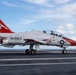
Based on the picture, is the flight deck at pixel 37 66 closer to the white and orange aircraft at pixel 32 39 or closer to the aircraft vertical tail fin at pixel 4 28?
the white and orange aircraft at pixel 32 39

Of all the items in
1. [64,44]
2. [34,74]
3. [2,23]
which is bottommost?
[34,74]

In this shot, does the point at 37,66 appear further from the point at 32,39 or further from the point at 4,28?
the point at 4,28

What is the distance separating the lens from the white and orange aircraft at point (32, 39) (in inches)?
1316

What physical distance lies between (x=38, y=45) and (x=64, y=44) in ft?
15.2

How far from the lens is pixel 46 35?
115 feet

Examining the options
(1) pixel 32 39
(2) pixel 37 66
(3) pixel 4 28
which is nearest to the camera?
(2) pixel 37 66

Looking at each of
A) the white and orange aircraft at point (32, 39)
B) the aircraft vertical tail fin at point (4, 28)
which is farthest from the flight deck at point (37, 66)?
the aircraft vertical tail fin at point (4, 28)

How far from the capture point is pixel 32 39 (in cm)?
3331

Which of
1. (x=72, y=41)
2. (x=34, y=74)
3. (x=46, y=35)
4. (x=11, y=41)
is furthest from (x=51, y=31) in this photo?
(x=34, y=74)

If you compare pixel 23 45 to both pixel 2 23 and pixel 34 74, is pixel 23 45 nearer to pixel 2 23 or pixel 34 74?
pixel 2 23

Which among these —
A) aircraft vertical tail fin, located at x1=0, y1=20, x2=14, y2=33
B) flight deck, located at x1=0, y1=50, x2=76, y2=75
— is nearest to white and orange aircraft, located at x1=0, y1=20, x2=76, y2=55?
aircraft vertical tail fin, located at x1=0, y1=20, x2=14, y2=33

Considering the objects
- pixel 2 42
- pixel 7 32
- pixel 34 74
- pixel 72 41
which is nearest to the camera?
pixel 34 74

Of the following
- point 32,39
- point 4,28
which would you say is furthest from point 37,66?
point 4,28

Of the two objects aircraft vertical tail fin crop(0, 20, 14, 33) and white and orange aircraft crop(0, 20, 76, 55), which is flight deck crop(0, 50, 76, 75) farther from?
aircraft vertical tail fin crop(0, 20, 14, 33)
